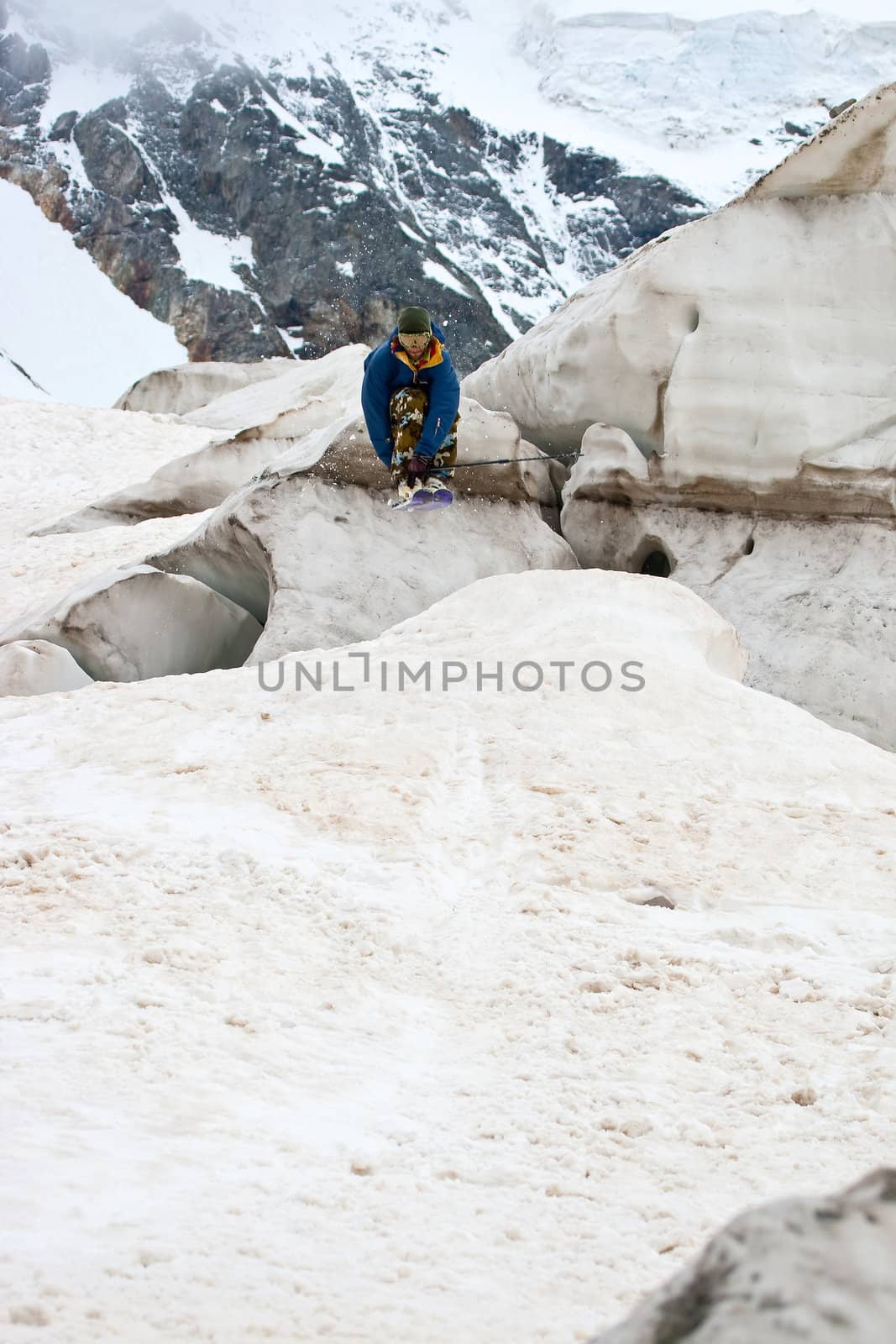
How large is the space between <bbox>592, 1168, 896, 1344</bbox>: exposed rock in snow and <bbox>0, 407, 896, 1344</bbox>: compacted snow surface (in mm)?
604

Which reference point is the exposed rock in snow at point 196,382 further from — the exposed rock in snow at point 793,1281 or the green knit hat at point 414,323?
the exposed rock in snow at point 793,1281

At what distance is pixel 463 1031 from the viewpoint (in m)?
2.44

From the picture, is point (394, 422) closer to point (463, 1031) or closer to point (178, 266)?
point (463, 1031)

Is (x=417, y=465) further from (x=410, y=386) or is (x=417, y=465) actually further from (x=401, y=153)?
(x=401, y=153)

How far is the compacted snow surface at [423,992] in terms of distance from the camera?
4.89 ft

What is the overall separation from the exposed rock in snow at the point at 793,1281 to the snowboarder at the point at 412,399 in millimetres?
5550

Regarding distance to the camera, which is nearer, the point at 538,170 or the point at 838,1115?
the point at 838,1115

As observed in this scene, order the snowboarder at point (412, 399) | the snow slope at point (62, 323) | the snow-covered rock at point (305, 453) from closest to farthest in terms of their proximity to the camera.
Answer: the snowboarder at point (412, 399) → the snow-covered rock at point (305, 453) → the snow slope at point (62, 323)

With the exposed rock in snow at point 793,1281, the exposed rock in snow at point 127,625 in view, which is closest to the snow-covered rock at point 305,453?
the exposed rock in snow at point 127,625

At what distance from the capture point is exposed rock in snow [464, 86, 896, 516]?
23.6ft

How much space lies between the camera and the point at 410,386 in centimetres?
639

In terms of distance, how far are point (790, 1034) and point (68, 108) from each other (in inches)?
2715

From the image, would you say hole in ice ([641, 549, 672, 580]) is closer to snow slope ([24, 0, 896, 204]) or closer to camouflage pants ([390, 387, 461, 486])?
camouflage pants ([390, 387, 461, 486])

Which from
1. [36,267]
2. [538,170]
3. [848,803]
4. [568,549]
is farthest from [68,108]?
[848,803]
